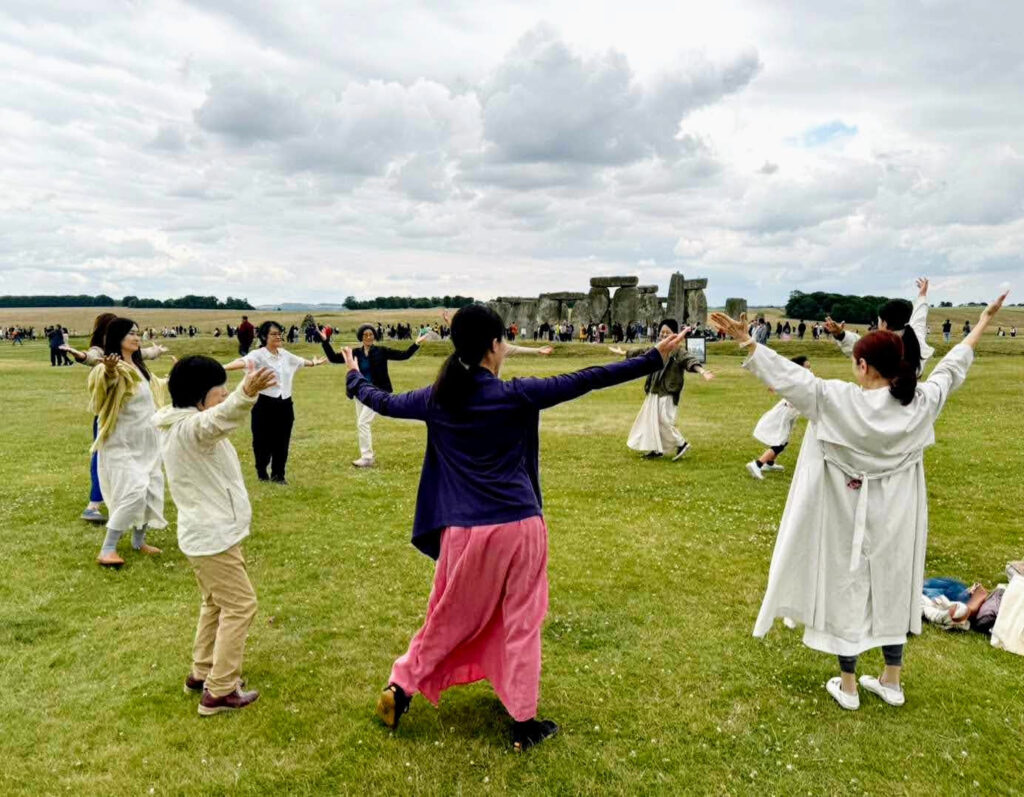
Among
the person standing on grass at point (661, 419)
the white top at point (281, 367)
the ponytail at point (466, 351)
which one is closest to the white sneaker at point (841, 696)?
the ponytail at point (466, 351)

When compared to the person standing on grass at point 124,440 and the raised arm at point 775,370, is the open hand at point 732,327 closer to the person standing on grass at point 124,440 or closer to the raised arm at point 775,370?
the raised arm at point 775,370

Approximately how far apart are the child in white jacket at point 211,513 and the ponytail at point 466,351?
65.6 inches

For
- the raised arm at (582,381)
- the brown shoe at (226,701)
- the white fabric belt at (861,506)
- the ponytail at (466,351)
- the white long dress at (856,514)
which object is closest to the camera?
the raised arm at (582,381)

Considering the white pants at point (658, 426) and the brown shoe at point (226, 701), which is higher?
the white pants at point (658, 426)

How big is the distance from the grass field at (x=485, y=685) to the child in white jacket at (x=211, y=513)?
1.52 ft

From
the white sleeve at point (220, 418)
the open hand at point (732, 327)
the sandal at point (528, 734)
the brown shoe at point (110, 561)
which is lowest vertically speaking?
the brown shoe at point (110, 561)

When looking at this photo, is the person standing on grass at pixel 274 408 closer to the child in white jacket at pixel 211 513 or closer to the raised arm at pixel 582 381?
the child in white jacket at pixel 211 513

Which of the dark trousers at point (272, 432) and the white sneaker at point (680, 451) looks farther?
the white sneaker at point (680, 451)

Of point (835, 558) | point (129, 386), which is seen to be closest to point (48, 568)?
point (129, 386)

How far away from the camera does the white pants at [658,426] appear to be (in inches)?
577

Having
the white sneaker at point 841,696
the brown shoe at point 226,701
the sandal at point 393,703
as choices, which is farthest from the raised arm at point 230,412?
the white sneaker at point 841,696

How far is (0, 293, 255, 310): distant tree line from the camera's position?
152m

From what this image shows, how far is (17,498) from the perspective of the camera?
38.5 ft

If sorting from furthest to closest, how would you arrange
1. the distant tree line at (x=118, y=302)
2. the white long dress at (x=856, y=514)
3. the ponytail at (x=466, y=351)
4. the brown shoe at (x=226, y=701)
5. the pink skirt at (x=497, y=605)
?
the distant tree line at (x=118, y=302), the brown shoe at (x=226, y=701), the white long dress at (x=856, y=514), the pink skirt at (x=497, y=605), the ponytail at (x=466, y=351)
